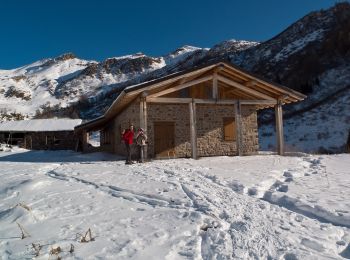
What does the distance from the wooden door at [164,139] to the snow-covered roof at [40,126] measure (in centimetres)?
2037

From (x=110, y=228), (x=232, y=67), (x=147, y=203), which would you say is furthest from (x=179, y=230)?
(x=232, y=67)

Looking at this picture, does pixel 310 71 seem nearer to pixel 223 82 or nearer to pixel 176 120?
pixel 223 82

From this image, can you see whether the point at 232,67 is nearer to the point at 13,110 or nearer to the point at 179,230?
the point at 179,230

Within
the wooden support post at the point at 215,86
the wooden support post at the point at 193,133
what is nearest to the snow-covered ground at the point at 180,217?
the wooden support post at the point at 193,133

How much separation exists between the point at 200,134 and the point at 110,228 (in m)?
11.0


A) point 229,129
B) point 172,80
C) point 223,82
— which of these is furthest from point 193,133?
point 223,82

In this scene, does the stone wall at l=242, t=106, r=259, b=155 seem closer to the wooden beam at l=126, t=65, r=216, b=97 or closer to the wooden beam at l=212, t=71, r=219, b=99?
the wooden beam at l=212, t=71, r=219, b=99

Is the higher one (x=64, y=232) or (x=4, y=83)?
(x=4, y=83)

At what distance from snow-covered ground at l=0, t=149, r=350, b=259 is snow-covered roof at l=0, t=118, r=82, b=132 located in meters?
26.2

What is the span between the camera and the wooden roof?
14.1 metres

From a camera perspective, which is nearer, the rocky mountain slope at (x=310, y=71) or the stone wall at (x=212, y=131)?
the stone wall at (x=212, y=131)

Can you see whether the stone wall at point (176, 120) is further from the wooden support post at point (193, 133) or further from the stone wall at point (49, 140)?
the stone wall at point (49, 140)

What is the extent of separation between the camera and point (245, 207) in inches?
240

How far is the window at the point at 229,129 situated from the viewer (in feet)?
54.0
